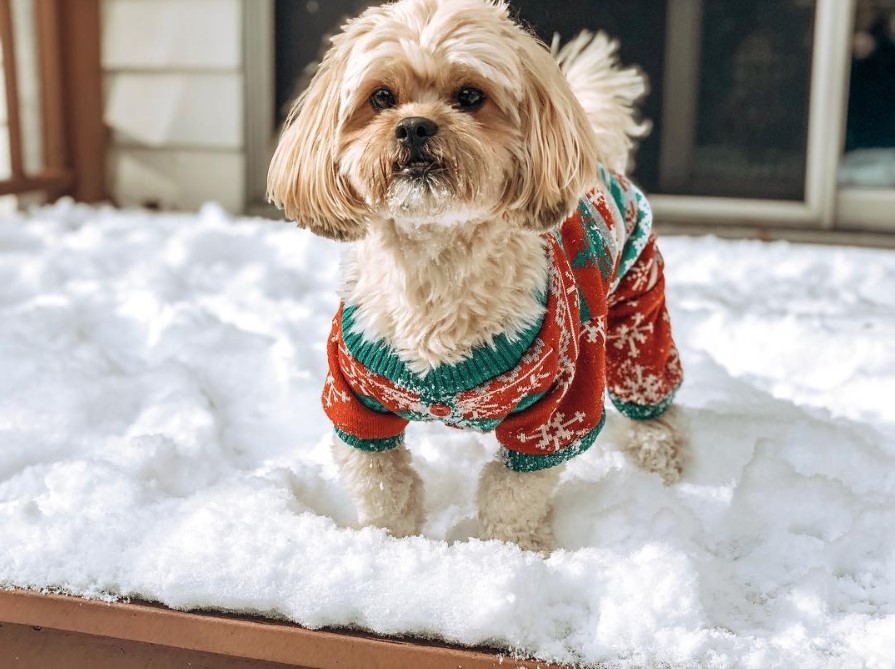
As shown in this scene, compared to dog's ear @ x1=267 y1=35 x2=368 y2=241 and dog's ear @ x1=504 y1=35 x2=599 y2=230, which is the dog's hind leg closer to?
dog's ear @ x1=504 y1=35 x2=599 y2=230

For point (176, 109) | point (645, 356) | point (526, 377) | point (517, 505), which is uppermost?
point (176, 109)

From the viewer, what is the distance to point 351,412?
1.63 m

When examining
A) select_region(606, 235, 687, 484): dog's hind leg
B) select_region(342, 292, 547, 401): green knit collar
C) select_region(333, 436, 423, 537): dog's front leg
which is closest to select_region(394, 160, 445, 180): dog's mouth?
select_region(342, 292, 547, 401): green knit collar

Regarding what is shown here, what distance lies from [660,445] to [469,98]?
0.87 m

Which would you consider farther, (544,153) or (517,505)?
(517,505)

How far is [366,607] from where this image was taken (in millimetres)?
1425

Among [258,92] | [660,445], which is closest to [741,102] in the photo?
[258,92]

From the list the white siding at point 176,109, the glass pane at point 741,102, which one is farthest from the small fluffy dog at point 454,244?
the white siding at point 176,109

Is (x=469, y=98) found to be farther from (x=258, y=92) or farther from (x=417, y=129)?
(x=258, y=92)

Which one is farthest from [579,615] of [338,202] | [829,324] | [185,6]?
[185,6]

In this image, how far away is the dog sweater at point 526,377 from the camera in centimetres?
154

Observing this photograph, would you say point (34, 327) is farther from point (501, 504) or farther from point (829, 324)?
point (829, 324)

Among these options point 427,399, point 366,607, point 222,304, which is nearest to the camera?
point 366,607

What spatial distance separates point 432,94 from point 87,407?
1158 mm
